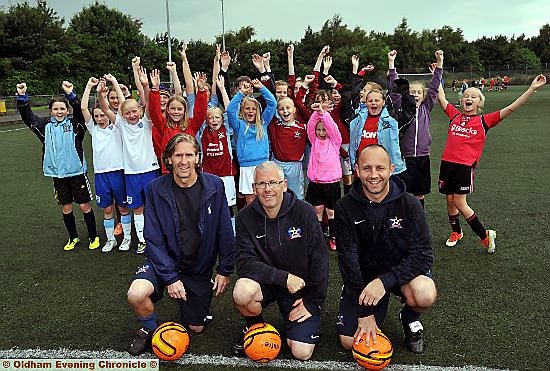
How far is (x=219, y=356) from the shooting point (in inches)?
142

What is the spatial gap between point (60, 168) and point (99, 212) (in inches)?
82.0

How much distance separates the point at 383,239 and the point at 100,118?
12.4 ft

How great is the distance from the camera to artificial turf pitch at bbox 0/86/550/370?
12.0 feet

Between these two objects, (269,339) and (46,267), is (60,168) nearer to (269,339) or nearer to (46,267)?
(46,267)

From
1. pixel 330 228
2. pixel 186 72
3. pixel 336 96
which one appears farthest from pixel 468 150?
pixel 186 72

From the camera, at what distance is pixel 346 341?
143 inches

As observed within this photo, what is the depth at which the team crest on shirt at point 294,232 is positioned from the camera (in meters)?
3.72

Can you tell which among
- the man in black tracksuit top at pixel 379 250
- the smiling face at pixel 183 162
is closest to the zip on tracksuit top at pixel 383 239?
the man in black tracksuit top at pixel 379 250

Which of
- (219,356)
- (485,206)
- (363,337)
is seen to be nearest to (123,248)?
(219,356)

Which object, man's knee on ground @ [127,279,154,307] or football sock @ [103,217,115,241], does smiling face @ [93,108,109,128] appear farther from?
man's knee on ground @ [127,279,154,307]

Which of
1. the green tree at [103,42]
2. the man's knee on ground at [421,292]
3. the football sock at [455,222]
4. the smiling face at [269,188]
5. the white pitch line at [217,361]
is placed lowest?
the white pitch line at [217,361]

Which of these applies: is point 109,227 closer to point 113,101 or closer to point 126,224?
point 126,224

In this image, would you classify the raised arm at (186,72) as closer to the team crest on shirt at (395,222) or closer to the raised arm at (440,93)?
the raised arm at (440,93)

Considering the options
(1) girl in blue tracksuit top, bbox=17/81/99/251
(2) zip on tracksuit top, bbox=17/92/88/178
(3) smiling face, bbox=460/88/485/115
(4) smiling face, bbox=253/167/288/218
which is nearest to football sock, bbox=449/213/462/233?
(3) smiling face, bbox=460/88/485/115
